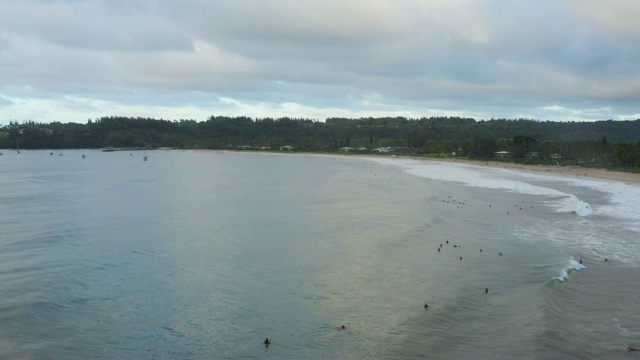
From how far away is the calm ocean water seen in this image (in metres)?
12.4

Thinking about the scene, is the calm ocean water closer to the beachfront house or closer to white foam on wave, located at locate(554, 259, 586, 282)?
white foam on wave, located at locate(554, 259, 586, 282)

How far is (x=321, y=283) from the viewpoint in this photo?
57.5 ft

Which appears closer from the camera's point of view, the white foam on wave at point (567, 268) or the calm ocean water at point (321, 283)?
the calm ocean water at point (321, 283)

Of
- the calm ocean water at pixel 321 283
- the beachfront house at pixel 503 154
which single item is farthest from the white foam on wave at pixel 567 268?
the beachfront house at pixel 503 154

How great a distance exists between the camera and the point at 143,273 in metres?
19.0

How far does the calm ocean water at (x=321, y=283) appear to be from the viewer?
1237cm

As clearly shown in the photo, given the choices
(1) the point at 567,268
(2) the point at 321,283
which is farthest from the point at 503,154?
(2) the point at 321,283

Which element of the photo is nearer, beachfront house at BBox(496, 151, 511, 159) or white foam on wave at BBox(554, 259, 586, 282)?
white foam on wave at BBox(554, 259, 586, 282)

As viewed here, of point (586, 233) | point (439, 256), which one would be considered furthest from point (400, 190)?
point (439, 256)

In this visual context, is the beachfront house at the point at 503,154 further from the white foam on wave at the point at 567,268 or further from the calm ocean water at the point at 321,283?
the white foam on wave at the point at 567,268

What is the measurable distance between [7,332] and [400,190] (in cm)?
4111

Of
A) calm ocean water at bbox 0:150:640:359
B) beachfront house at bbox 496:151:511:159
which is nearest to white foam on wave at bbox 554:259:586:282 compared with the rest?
calm ocean water at bbox 0:150:640:359

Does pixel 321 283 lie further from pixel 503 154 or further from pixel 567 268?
pixel 503 154

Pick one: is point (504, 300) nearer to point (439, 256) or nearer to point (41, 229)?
point (439, 256)
